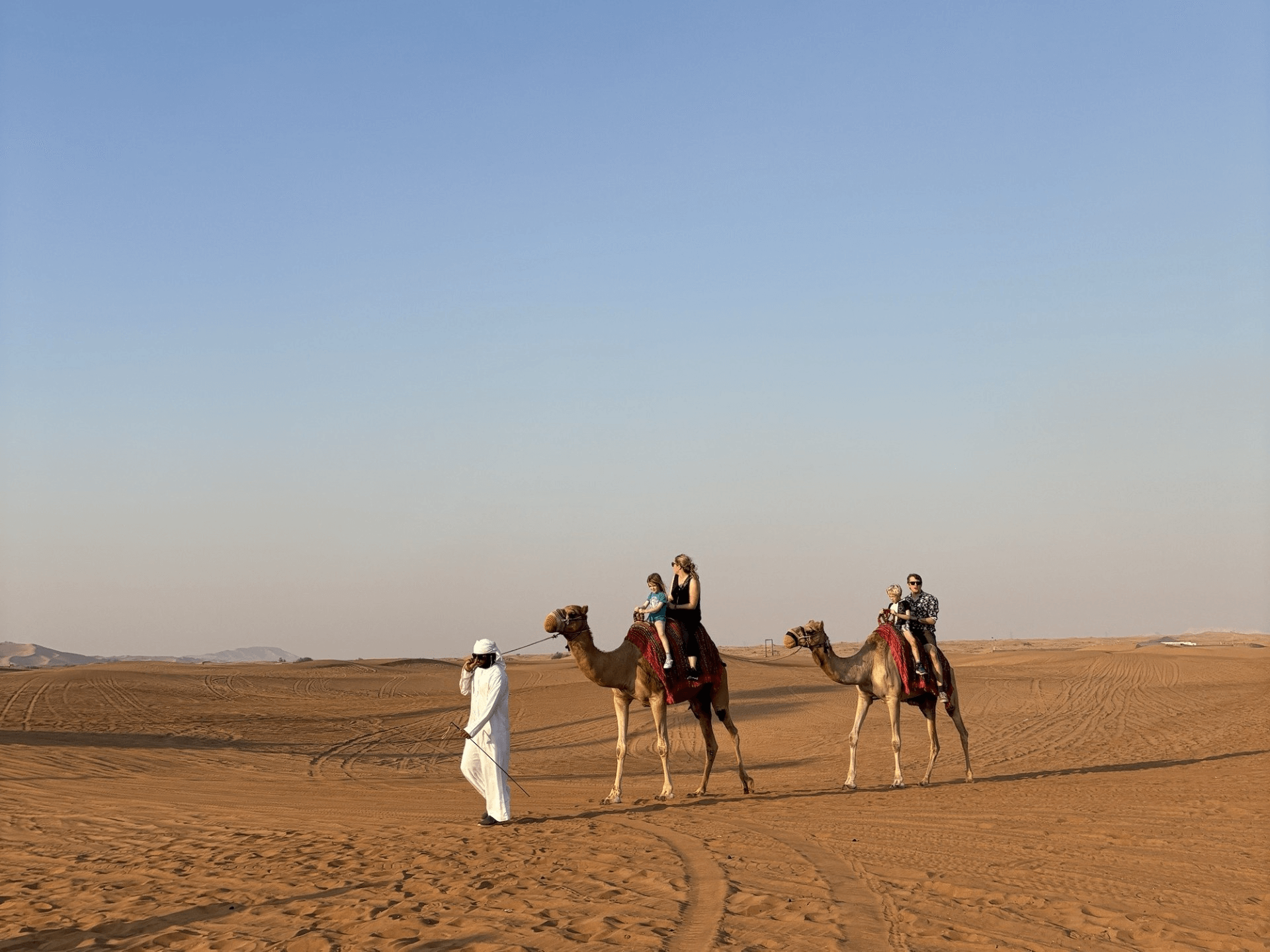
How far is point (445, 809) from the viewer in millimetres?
14172

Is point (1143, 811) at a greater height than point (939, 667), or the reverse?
point (939, 667)

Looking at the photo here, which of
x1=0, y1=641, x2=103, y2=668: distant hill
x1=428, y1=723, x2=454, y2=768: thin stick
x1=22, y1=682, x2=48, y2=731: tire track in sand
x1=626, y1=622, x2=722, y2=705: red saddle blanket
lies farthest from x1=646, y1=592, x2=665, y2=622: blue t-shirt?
x1=0, y1=641, x2=103, y2=668: distant hill

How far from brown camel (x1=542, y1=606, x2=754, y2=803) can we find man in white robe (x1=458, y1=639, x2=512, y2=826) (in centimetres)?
94

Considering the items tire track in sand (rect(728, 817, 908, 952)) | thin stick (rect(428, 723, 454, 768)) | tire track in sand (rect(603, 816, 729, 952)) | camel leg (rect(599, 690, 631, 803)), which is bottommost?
thin stick (rect(428, 723, 454, 768))

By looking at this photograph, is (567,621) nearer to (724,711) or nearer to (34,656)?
(724,711)

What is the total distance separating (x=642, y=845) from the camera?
417 inches

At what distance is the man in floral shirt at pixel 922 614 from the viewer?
16.4 m

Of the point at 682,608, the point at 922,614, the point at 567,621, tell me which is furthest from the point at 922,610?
the point at 567,621

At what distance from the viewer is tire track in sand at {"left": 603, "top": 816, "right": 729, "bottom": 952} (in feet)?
23.6

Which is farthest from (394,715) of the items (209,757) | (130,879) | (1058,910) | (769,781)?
(1058,910)

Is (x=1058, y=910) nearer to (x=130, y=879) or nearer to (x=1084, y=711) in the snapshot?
(x=130, y=879)

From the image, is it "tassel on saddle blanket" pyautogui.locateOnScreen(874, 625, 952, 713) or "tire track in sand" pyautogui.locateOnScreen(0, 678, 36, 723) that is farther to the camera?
"tire track in sand" pyautogui.locateOnScreen(0, 678, 36, 723)

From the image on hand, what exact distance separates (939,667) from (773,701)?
57.8 ft

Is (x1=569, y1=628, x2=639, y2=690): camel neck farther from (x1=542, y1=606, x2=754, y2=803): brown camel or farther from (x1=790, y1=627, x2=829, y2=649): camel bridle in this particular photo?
(x1=790, y1=627, x2=829, y2=649): camel bridle
